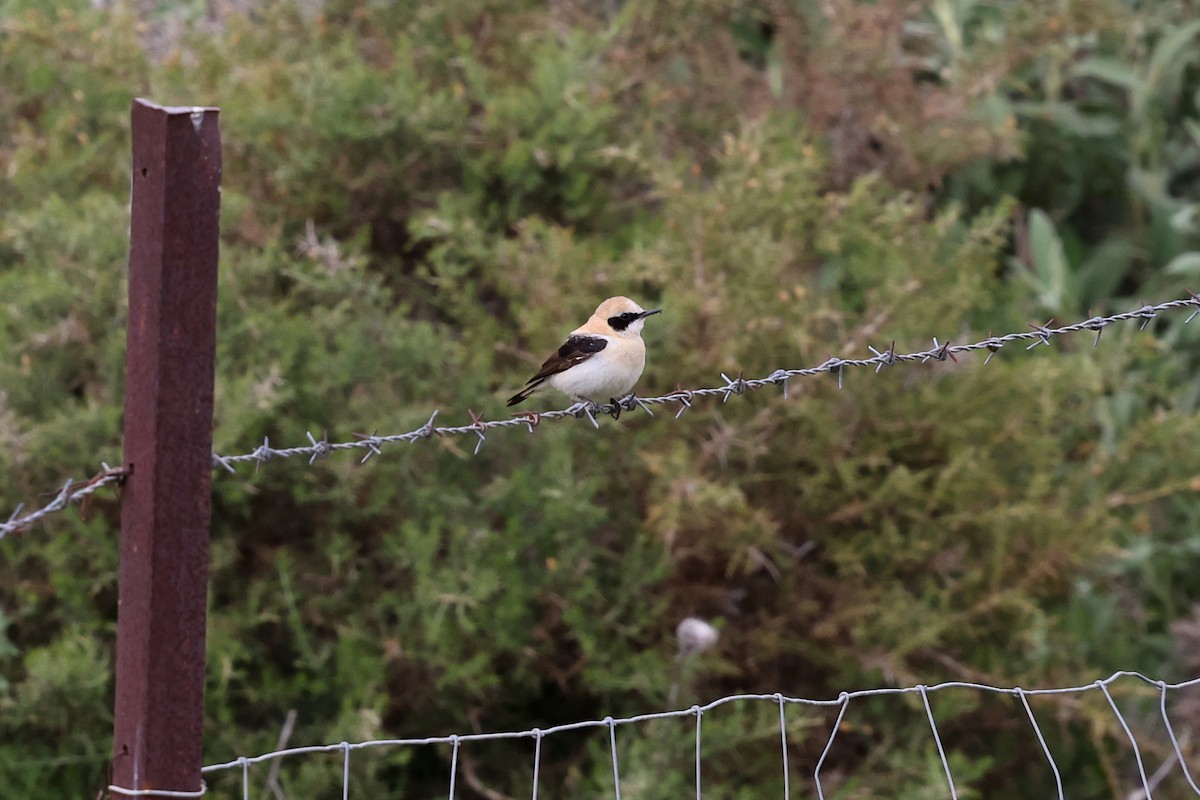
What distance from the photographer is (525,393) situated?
4.12m

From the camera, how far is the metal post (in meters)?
2.08

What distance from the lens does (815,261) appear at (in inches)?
237

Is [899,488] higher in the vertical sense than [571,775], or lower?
higher

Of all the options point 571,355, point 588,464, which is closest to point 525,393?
point 571,355

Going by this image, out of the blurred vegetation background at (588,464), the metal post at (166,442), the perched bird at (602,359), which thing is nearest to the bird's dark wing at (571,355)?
the perched bird at (602,359)

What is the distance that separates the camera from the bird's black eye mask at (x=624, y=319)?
4176 mm

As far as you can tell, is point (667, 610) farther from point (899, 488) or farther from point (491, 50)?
point (491, 50)

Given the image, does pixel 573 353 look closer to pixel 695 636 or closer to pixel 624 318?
pixel 624 318

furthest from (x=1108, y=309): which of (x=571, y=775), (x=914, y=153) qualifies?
(x=571, y=775)

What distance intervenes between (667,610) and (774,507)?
21.4 inches

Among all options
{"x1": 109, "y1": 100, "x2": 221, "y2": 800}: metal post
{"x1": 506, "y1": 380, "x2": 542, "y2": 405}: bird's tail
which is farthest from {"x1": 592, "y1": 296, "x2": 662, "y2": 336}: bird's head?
{"x1": 109, "y1": 100, "x2": 221, "y2": 800}: metal post

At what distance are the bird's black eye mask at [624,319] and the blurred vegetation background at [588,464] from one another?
75cm

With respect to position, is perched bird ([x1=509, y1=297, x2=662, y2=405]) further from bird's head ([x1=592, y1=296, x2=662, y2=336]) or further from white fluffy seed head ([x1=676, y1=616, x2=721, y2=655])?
white fluffy seed head ([x1=676, y1=616, x2=721, y2=655])

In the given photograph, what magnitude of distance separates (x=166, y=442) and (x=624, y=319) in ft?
7.27
